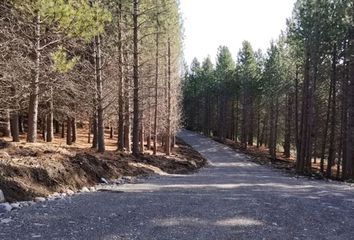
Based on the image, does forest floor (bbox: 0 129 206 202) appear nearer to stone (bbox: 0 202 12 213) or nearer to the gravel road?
stone (bbox: 0 202 12 213)

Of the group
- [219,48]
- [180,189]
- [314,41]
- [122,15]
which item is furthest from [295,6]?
[219,48]

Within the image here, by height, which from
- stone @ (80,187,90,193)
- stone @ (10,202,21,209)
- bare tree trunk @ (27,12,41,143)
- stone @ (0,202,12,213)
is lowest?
stone @ (80,187,90,193)

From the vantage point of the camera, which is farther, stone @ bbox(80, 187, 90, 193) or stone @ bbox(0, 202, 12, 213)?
stone @ bbox(80, 187, 90, 193)

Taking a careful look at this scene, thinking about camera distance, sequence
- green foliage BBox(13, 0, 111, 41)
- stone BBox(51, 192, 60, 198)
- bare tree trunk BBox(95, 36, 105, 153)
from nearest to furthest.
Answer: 1. stone BBox(51, 192, 60, 198)
2. green foliage BBox(13, 0, 111, 41)
3. bare tree trunk BBox(95, 36, 105, 153)

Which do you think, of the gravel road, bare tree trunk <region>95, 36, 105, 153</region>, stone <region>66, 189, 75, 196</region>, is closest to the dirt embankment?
stone <region>66, 189, 75, 196</region>

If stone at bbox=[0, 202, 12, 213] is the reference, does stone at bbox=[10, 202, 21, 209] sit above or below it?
below

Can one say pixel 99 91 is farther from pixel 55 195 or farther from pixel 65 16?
pixel 55 195

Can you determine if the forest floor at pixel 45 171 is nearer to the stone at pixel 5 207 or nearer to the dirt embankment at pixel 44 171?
the dirt embankment at pixel 44 171

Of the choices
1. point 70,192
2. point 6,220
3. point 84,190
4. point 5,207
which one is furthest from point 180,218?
point 84,190

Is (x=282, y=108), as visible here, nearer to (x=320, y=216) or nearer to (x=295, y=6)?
(x=295, y=6)

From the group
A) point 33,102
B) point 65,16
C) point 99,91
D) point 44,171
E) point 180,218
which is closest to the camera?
point 180,218

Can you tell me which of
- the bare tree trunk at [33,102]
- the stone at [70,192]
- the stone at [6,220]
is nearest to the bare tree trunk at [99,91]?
the bare tree trunk at [33,102]

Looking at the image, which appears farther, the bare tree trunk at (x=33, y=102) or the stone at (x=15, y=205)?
the bare tree trunk at (x=33, y=102)

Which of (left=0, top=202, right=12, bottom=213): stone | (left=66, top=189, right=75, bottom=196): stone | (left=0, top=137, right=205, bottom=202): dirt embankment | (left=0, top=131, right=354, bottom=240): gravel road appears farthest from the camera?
(left=66, top=189, right=75, bottom=196): stone
